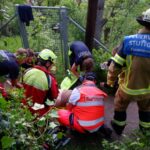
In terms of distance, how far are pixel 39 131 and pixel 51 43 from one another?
15.0 feet

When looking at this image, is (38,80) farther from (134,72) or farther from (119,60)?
(134,72)

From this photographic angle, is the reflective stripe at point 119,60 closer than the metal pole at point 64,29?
Yes

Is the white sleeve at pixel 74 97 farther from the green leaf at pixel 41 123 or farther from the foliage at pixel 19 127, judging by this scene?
the green leaf at pixel 41 123

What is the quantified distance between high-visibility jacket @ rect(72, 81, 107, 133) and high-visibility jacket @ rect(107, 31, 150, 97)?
0.97 ft

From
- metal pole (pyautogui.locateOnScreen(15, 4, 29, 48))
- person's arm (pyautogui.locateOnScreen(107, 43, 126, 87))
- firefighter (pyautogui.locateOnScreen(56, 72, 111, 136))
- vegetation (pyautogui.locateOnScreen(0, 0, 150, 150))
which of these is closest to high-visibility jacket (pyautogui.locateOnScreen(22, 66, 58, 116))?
firefighter (pyautogui.locateOnScreen(56, 72, 111, 136))

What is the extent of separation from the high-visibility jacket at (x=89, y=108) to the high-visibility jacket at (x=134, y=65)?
0.30m

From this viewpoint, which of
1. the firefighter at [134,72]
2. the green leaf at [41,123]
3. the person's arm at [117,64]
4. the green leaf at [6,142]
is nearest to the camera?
the green leaf at [6,142]

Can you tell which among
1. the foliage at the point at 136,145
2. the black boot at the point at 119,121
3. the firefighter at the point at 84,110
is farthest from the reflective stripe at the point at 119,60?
the foliage at the point at 136,145

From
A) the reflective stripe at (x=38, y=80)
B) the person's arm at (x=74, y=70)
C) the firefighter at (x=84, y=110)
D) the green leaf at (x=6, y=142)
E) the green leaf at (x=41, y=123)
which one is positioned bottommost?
the person's arm at (x=74, y=70)

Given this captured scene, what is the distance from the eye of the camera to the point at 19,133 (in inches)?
80.4

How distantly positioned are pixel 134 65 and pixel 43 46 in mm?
3353

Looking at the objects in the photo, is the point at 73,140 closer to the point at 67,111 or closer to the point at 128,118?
the point at 67,111

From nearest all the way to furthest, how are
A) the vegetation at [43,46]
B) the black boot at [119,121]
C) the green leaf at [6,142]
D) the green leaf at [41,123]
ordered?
the green leaf at [6,142], the vegetation at [43,46], the green leaf at [41,123], the black boot at [119,121]

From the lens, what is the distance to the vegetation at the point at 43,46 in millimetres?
1984
